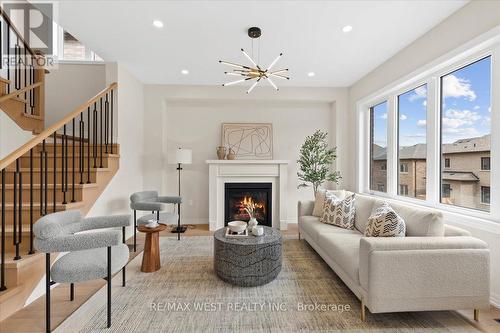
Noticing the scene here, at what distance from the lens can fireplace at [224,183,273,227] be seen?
4820 mm

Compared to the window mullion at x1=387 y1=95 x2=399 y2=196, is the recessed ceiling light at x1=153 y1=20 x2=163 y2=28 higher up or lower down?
higher up

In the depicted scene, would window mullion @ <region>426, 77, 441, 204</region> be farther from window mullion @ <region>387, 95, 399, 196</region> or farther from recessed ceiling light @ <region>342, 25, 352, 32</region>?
recessed ceiling light @ <region>342, 25, 352, 32</region>

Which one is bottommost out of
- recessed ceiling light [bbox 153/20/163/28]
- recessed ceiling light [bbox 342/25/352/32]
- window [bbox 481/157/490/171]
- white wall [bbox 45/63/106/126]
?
window [bbox 481/157/490/171]

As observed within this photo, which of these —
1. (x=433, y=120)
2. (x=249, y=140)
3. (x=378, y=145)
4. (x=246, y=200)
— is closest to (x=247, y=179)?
(x=246, y=200)

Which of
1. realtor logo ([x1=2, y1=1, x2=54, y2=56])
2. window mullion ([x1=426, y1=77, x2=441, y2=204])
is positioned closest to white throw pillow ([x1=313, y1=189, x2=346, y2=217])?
window mullion ([x1=426, y1=77, x2=441, y2=204])

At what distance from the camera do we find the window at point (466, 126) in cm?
251

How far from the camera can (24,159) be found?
125 inches

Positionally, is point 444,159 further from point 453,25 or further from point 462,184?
point 453,25

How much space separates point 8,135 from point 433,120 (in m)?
5.32

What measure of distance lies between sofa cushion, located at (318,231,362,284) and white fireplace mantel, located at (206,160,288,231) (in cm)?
187

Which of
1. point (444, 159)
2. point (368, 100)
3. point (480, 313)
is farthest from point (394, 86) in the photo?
point (480, 313)

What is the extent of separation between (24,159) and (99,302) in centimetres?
235

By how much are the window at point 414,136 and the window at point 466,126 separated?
32cm

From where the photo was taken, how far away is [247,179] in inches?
189
